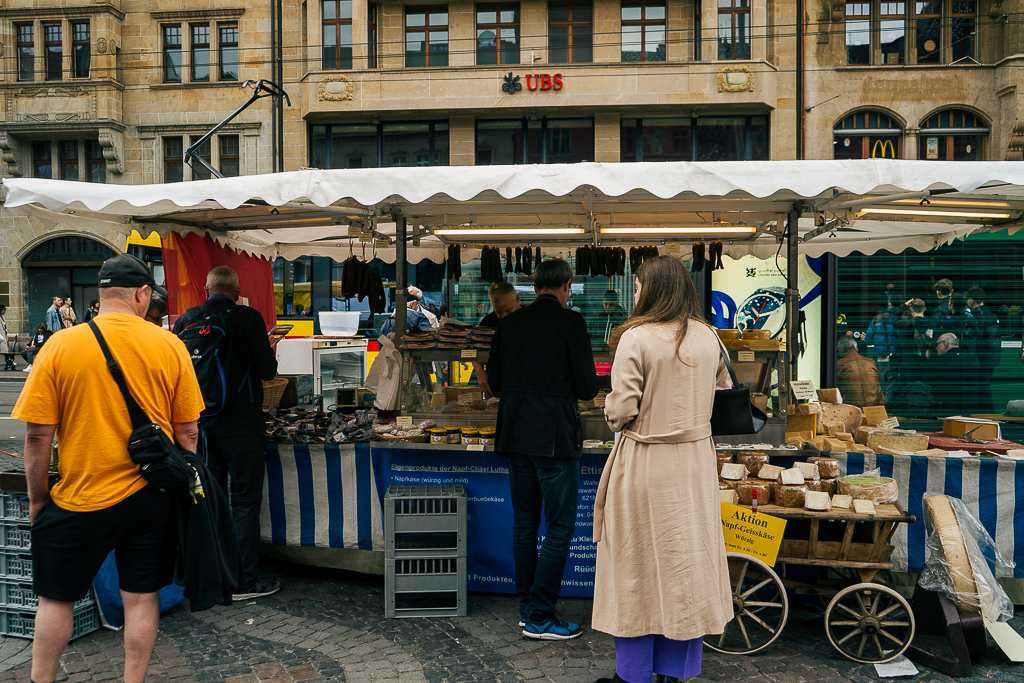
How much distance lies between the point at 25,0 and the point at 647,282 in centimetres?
2398

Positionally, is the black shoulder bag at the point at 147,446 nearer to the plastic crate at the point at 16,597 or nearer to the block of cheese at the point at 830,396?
the plastic crate at the point at 16,597

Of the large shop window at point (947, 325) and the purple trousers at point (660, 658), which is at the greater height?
the large shop window at point (947, 325)

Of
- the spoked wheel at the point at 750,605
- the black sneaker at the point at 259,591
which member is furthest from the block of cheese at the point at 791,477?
the black sneaker at the point at 259,591

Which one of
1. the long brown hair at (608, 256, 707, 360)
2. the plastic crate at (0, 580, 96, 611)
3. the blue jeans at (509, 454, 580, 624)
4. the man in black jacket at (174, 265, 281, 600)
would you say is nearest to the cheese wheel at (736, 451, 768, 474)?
the blue jeans at (509, 454, 580, 624)

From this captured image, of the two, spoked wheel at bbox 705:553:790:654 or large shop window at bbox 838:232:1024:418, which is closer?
spoked wheel at bbox 705:553:790:654

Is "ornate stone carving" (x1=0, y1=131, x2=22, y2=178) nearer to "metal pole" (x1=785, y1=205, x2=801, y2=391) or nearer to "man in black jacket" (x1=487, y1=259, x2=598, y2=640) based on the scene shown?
"man in black jacket" (x1=487, y1=259, x2=598, y2=640)

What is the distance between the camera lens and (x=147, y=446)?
9.00ft

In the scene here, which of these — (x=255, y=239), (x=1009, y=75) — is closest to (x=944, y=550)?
(x=255, y=239)

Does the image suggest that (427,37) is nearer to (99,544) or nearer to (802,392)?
(802,392)

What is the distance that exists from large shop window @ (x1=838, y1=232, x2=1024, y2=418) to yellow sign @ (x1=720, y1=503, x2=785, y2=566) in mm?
6387

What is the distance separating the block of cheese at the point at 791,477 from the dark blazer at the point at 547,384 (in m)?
1.07

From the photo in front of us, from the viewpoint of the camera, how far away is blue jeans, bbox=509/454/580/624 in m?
3.77

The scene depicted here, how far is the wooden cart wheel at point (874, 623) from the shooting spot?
352 centimetres

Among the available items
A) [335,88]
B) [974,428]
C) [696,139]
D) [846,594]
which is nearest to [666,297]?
[846,594]
